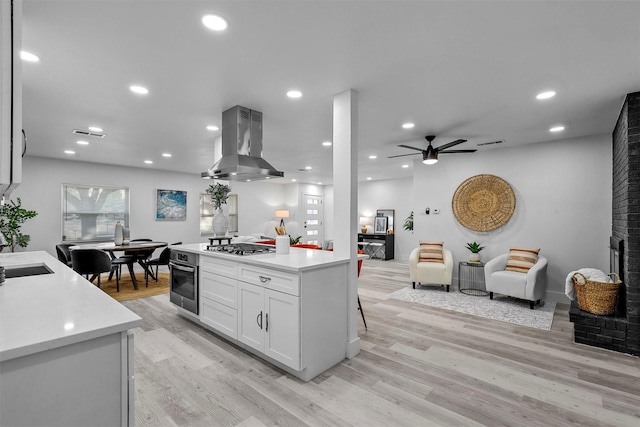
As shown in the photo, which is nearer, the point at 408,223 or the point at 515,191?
the point at 515,191

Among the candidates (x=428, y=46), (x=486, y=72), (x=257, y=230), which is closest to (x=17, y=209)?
(x=428, y=46)

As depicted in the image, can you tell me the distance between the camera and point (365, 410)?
202cm

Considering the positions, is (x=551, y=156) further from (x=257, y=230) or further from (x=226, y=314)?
(x=257, y=230)

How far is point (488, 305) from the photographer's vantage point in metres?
4.37

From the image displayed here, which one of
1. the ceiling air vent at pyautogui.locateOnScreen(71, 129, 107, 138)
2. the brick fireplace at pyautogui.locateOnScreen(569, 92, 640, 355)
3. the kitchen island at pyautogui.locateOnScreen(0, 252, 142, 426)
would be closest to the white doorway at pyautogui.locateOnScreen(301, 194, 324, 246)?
the ceiling air vent at pyautogui.locateOnScreen(71, 129, 107, 138)

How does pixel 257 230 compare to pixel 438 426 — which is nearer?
pixel 438 426

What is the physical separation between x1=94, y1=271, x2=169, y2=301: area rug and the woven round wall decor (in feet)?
17.2

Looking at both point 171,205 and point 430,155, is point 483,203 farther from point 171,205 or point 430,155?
point 171,205

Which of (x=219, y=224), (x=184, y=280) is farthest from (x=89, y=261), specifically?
(x=219, y=224)

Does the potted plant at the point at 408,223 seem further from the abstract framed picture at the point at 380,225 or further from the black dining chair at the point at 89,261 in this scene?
the black dining chair at the point at 89,261

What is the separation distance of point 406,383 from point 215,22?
9.11ft

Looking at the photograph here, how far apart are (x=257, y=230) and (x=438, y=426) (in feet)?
27.9

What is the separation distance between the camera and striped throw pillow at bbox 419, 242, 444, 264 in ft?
17.7

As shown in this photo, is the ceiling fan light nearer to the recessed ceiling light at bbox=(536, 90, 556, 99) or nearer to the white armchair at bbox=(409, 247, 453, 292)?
the recessed ceiling light at bbox=(536, 90, 556, 99)
